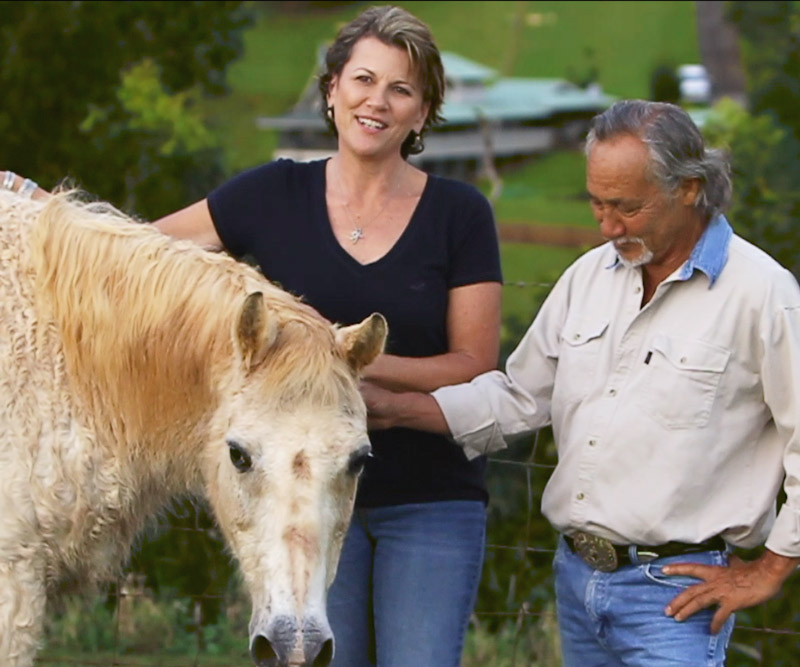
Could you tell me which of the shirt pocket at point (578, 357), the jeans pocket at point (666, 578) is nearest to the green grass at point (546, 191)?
the shirt pocket at point (578, 357)

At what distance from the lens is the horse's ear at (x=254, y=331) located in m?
Result: 3.06

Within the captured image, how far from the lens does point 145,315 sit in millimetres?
3309

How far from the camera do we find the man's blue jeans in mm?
3127

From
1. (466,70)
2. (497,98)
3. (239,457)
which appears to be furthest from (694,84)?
(239,457)

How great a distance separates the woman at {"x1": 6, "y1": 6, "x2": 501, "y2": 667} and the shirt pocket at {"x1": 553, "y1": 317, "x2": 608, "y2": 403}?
9.6 inches

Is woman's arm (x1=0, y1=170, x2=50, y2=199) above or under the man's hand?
above

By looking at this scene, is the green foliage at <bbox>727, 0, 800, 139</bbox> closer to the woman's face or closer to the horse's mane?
the woman's face

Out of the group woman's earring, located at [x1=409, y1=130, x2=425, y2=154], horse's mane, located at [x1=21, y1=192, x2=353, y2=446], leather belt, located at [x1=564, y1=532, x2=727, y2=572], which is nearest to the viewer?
leather belt, located at [x1=564, y1=532, x2=727, y2=572]

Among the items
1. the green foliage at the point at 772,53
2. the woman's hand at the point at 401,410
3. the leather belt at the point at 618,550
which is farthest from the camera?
the green foliage at the point at 772,53

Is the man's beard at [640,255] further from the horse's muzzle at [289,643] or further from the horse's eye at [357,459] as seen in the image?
the horse's muzzle at [289,643]

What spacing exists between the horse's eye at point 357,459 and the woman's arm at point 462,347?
362 millimetres

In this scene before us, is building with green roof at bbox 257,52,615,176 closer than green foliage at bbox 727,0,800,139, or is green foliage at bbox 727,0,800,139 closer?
green foliage at bbox 727,0,800,139

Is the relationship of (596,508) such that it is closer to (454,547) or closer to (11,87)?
(454,547)

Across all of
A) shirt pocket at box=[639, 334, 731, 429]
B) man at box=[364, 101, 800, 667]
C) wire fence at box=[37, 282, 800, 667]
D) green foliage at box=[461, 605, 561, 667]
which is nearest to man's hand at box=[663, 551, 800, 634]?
man at box=[364, 101, 800, 667]
